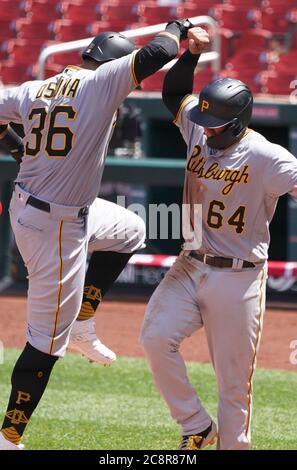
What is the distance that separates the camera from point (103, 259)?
18.4 feet

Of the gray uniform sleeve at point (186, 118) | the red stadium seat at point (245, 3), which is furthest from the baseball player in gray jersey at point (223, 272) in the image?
the red stadium seat at point (245, 3)

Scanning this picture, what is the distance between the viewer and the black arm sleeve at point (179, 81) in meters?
4.93

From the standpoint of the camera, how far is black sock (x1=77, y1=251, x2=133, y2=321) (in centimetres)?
557

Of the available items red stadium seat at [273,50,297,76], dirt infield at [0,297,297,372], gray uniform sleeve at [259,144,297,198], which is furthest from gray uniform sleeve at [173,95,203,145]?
red stadium seat at [273,50,297,76]

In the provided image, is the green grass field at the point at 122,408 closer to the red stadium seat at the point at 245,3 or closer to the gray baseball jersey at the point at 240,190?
the gray baseball jersey at the point at 240,190

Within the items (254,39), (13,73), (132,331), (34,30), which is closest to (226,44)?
(254,39)

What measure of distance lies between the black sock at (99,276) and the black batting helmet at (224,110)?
1.16m

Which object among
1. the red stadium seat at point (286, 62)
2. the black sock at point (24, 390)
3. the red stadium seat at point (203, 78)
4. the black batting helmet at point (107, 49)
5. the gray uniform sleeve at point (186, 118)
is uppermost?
the black batting helmet at point (107, 49)

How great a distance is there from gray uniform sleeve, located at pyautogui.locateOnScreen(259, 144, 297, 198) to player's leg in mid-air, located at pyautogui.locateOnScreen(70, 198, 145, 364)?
1145 mm

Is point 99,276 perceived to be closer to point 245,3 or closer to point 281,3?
point 281,3

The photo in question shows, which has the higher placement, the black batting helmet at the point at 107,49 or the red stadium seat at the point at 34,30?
the black batting helmet at the point at 107,49

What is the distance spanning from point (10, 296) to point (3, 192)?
1.15 m

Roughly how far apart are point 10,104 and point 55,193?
512mm

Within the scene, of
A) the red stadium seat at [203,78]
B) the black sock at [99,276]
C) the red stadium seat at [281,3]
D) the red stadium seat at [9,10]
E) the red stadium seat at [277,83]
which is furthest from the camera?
the red stadium seat at [9,10]
